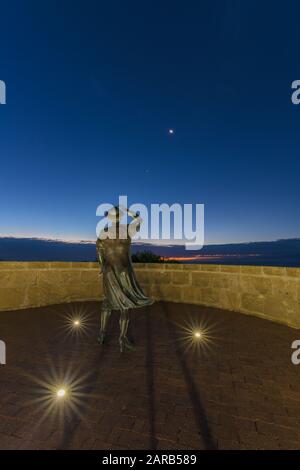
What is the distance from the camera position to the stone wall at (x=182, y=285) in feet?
18.7

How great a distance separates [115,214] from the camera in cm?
438

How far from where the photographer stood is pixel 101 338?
4535 mm

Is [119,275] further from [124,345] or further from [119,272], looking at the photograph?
[124,345]

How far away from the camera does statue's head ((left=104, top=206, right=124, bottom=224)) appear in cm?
438

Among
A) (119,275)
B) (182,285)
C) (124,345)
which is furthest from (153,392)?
(182,285)

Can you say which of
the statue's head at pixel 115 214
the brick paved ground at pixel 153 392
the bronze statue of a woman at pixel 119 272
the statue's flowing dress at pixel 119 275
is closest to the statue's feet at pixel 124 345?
the bronze statue of a woman at pixel 119 272

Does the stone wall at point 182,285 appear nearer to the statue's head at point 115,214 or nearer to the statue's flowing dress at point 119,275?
the statue's flowing dress at point 119,275

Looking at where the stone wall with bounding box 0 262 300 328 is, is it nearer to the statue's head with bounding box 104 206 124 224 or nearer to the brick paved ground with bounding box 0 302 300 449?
the brick paved ground with bounding box 0 302 300 449

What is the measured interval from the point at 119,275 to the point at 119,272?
0.16ft

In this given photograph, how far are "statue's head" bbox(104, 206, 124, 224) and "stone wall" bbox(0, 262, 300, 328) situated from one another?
372 cm

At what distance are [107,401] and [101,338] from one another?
177 cm

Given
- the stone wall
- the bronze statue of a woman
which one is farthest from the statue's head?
the stone wall

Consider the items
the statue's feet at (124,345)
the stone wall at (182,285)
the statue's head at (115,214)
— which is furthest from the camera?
the stone wall at (182,285)
